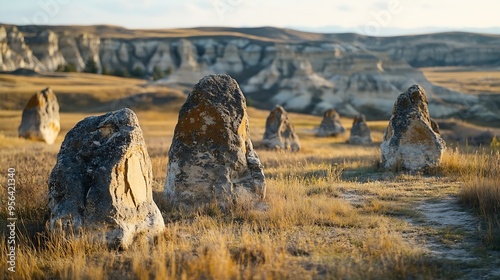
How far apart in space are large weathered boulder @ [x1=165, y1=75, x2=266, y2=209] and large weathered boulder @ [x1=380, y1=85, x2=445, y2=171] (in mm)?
5068

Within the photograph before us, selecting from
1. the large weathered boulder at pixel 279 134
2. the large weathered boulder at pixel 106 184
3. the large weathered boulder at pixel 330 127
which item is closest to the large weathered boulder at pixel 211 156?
the large weathered boulder at pixel 106 184

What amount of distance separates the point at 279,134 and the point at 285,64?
2910 inches

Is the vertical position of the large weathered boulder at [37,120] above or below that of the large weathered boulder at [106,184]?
below

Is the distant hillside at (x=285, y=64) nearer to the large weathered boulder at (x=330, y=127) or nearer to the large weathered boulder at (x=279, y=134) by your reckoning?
the large weathered boulder at (x=330, y=127)

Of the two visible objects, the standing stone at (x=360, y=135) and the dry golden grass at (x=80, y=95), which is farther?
the dry golden grass at (x=80, y=95)

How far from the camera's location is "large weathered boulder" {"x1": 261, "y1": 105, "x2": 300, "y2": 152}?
22891 millimetres

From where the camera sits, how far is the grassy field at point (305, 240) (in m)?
5.03

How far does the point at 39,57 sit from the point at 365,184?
106674 mm

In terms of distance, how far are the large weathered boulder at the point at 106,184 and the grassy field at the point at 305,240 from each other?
237 mm

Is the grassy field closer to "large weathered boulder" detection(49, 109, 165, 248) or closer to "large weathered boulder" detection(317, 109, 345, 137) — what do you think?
"large weathered boulder" detection(49, 109, 165, 248)

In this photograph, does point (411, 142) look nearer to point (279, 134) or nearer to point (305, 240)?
point (305, 240)

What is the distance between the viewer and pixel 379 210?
781 cm

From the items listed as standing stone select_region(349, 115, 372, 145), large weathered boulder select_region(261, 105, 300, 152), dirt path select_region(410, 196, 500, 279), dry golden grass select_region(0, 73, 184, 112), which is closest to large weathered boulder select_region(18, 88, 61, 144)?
large weathered boulder select_region(261, 105, 300, 152)

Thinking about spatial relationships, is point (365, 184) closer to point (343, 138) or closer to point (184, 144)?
point (184, 144)
